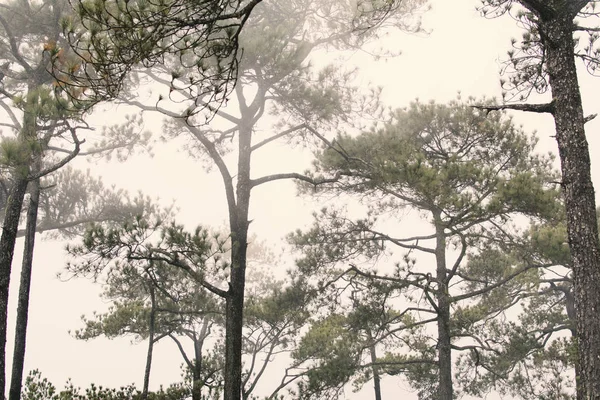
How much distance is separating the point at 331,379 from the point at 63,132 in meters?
7.30

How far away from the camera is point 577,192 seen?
16.5 ft

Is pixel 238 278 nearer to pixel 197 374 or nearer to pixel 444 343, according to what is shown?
pixel 197 374

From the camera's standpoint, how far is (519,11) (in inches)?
236

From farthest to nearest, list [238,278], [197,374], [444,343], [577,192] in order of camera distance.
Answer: [444,343] → [197,374] → [238,278] → [577,192]

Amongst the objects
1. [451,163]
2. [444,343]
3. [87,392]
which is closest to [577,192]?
[451,163]

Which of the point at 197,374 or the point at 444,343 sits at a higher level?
the point at 444,343

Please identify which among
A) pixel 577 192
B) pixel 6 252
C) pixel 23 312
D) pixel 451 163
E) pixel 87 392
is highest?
pixel 451 163

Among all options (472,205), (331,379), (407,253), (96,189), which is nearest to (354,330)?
(331,379)

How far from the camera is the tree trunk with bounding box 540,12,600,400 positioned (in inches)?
186

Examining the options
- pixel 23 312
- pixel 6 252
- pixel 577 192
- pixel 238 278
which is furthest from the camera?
pixel 23 312

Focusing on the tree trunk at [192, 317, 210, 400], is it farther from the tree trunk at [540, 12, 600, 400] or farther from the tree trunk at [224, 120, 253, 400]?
the tree trunk at [540, 12, 600, 400]

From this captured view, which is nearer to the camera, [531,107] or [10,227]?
[531,107]

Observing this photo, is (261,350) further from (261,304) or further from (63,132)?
(63,132)

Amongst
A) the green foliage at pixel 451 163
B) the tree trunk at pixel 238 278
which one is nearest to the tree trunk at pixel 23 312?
the tree trunk at pixel 238 278
